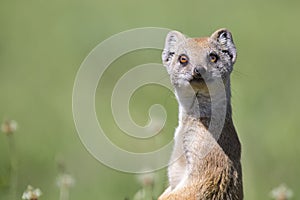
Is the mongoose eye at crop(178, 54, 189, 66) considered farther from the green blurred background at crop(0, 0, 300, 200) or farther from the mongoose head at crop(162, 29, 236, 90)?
the green blurred background at crop(0, 0, 300, 200)

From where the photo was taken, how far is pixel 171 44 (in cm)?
626

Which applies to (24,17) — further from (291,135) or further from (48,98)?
(291,135)

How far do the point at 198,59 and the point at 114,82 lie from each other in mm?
5595

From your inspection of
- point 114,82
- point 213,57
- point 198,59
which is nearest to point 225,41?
point 213,57

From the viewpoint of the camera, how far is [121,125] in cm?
877

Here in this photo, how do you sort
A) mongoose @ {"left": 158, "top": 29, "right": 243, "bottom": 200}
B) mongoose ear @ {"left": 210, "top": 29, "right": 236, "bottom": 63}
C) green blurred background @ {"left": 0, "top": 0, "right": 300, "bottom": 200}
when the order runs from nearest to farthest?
mongoose @ {"left": 158, "top": 29, "right": 243, "bottom": 200}
mongoose ear @ {"left": 210, "top": 29, "right": 236, "bottom": 63}
green blurred background @ {"left": 0, "top": 0, "right": 300, "bottom": 200}

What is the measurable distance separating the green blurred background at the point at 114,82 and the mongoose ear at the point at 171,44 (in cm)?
89

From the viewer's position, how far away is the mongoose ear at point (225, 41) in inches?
241

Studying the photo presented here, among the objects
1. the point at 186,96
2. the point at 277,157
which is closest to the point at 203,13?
the point at 277,157

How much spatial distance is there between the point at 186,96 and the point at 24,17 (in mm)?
8117

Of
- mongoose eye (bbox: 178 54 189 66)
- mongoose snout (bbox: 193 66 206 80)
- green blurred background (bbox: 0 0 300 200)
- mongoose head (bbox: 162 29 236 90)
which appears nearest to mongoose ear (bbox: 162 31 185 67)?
mongoose head (bbox: 162 29 236 90)

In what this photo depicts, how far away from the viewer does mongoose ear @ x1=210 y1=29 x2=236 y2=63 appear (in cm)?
612

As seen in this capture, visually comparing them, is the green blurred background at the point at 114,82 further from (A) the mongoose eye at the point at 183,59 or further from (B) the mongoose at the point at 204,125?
(A) the mongoose eye at the point at 183,59

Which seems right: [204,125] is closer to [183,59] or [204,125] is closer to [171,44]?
[183,59]
